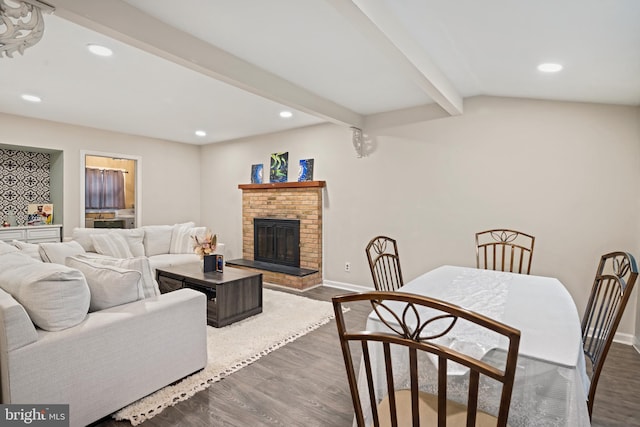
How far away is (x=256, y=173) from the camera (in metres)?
5.88

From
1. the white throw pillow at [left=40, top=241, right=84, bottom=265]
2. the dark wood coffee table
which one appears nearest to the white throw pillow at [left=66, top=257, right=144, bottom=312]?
the dark wood coffee table

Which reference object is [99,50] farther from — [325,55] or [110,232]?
[110,232]

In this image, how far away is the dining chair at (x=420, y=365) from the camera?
0.79 metres

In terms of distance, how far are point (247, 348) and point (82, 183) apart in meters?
4.11

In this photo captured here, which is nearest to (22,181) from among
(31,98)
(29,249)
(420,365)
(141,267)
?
(31,98)

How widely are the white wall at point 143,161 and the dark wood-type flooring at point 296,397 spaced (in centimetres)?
428

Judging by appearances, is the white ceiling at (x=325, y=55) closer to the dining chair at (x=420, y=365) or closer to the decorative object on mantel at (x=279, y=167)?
the decorative object on mantel at (x=279, y=167)

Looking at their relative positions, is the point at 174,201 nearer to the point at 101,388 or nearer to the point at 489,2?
the point at 101,388

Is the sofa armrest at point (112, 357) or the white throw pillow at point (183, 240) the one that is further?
the white throw pillow at point (183, 240)

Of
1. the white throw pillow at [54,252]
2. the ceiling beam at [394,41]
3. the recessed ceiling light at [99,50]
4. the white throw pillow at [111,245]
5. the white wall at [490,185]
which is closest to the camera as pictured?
the ceiling beam at [394,41]

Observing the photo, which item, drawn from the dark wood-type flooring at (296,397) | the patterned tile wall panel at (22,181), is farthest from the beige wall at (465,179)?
the dark wood-type flooring at (296,397)

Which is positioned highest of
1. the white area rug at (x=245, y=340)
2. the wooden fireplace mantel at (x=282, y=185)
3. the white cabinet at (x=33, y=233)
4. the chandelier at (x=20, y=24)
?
the chandelier at (x=20, y=24)

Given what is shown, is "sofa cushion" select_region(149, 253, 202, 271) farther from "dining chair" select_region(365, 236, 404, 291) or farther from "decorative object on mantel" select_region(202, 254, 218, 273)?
"dining chair" select_region(365, 236, 404, 291)

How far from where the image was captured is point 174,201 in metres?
6.43
